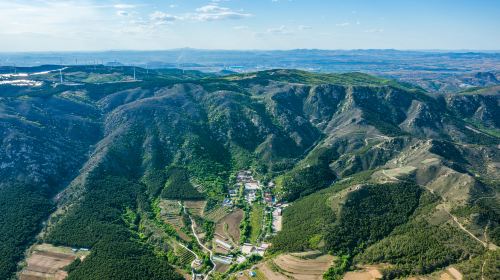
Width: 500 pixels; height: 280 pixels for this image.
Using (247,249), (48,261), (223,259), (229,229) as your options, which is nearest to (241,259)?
(223,259)

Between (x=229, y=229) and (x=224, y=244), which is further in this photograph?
(x=229, y=229)

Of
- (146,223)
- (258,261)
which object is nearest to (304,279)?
(258,261)

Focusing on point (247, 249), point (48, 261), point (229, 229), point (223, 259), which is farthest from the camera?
point (229, 229)

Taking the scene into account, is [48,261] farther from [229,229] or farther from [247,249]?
[247,249]

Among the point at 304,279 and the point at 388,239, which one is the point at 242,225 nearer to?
the point at 304,279

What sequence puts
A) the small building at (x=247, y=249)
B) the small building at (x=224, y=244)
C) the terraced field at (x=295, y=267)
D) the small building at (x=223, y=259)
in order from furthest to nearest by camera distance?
the small building at (x=224, y=244) → the small building at (x=247, y=249) → the small building at (x=223, y=259) → the terraced field at (x=295, y=267)

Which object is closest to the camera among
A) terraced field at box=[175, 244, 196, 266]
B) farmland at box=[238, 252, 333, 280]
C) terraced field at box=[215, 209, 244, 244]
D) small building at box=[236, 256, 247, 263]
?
farmland at box=[238, 252, 333, 280]

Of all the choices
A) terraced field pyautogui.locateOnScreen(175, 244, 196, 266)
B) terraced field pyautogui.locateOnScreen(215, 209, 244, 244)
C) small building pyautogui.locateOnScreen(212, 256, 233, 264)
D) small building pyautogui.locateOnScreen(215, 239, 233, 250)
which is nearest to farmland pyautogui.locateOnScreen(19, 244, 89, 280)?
terraced field pyautogui.locateOnScreen(175, 244, 196, 266)

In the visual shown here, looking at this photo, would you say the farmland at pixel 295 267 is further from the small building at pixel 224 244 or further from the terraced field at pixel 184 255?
the terraced field at pixel 184 255

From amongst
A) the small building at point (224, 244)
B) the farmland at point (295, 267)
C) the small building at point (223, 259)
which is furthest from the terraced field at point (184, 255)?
the farmland at point (295, 267)

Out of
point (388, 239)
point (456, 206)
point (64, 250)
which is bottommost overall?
point (64, 250)

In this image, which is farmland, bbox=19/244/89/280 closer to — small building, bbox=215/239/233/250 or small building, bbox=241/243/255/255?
small building, bbox=215/239/233/250
